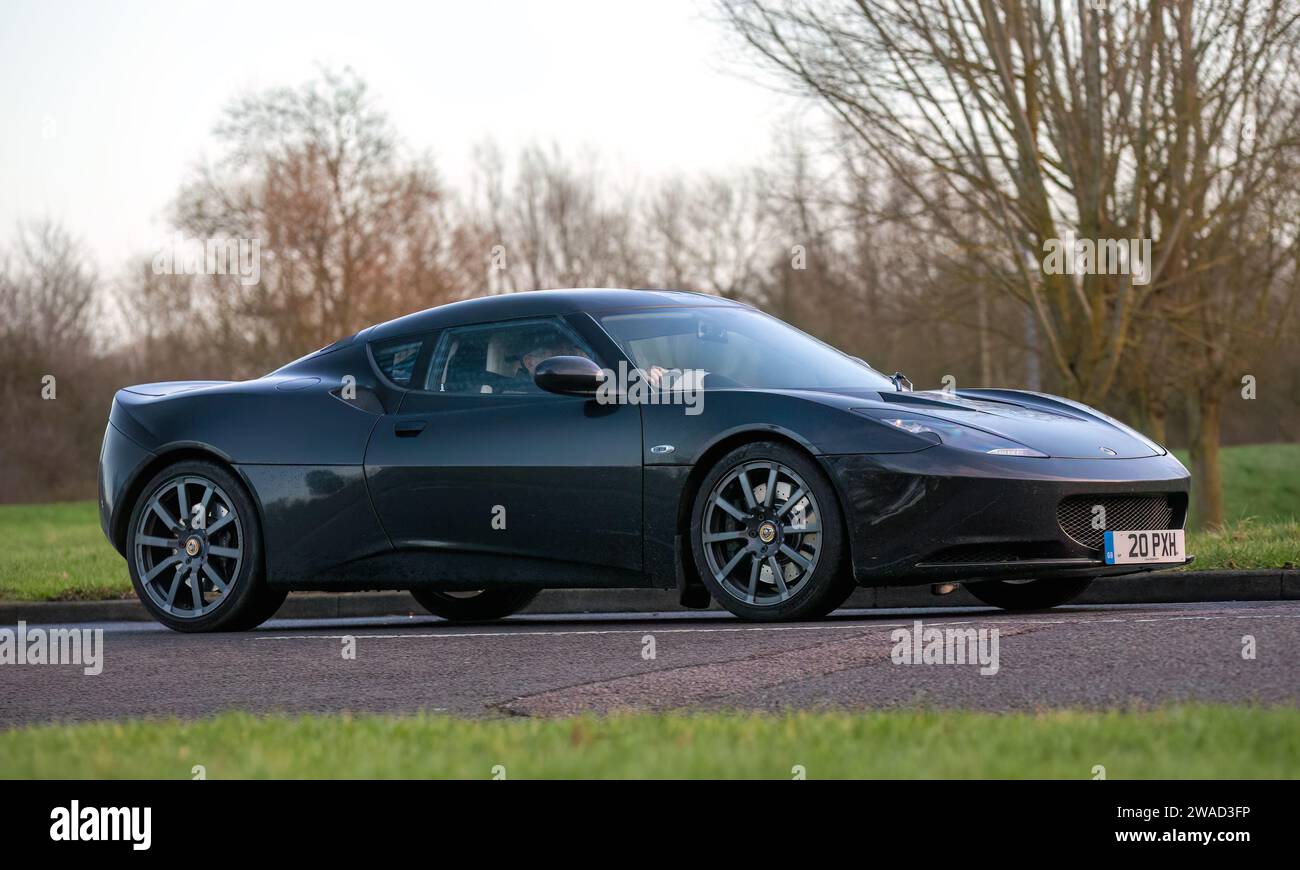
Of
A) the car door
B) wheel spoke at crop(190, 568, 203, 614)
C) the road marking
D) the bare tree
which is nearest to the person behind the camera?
the road marking

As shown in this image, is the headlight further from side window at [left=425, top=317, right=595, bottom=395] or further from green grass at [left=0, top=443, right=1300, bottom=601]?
green grass at [left=0, top=443, right=1300, bottom=601]

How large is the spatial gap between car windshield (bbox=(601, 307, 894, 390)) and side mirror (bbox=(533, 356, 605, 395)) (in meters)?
0.31

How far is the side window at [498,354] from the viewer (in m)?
8.21

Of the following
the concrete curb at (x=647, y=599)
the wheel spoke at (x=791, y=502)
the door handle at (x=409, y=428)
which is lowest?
the concrete curb at (x=647, y=599)

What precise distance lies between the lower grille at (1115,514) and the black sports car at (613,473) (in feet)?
0.04

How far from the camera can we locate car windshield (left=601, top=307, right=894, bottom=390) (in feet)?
26.0

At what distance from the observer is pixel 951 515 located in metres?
7.04

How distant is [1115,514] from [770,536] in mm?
1531

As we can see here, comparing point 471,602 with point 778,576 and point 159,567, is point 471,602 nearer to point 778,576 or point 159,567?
point 159,567

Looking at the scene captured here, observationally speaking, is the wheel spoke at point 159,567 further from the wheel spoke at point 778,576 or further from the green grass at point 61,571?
the wheel spoke at point 778,576

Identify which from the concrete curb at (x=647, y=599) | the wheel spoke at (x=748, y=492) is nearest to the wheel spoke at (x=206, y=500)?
the concrete curb at (x=647, y=599)

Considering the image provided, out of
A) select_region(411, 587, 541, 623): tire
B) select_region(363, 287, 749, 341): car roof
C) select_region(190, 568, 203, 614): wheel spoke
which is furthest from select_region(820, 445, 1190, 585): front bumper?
select_region(190, 568, 203, 614): wheel spoke
